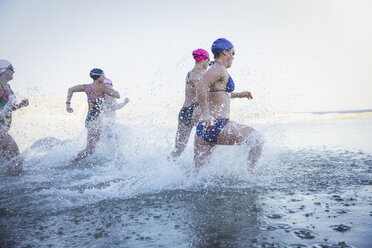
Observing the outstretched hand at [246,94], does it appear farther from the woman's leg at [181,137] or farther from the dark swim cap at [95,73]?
the dark swim cap at [95,73]

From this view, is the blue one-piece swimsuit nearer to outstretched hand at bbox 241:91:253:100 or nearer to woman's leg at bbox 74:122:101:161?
outstretched hand at bbox 241:91:253:100

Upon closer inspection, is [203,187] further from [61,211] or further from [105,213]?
[61,211]

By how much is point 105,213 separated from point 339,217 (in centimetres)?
213

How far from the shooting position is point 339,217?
2139mm

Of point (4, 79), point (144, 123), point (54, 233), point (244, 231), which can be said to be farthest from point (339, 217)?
point (4, 79)

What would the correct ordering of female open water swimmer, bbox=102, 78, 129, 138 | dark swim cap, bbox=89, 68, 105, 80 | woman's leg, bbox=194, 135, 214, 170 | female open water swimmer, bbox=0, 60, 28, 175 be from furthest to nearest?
female open water swimmer, bbox=102, 78, 129, 138
dark swim cap, bbox=89, 68, 105, 80
female open water swimmer, bbox=0, 60, 28, 175
woman's leg, bbox=194, 135, 214, 170

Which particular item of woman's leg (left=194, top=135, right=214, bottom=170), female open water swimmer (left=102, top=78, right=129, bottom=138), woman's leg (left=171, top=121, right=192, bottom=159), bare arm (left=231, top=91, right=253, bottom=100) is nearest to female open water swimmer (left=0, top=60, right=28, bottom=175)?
female open water swimmer (left=102, top=78, right=129, bottom=138)

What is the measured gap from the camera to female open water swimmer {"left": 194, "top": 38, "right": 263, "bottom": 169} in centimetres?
312

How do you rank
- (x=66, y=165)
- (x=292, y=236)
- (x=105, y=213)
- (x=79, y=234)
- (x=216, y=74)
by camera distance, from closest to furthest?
1. (x=292, y=236)
2. (x=79, y=234)
3. (x=105, y=213)
4. (x=216, y=74)
5. (x=66, y=165)

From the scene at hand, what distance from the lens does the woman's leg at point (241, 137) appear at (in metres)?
3.13

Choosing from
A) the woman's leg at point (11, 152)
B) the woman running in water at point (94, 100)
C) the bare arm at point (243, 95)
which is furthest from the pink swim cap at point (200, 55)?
the woman's leg at point (11, 152)

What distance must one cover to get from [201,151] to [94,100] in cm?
359

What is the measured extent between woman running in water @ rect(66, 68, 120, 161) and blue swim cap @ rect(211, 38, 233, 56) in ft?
10.7

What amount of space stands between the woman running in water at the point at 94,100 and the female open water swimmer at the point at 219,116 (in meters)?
3.29
